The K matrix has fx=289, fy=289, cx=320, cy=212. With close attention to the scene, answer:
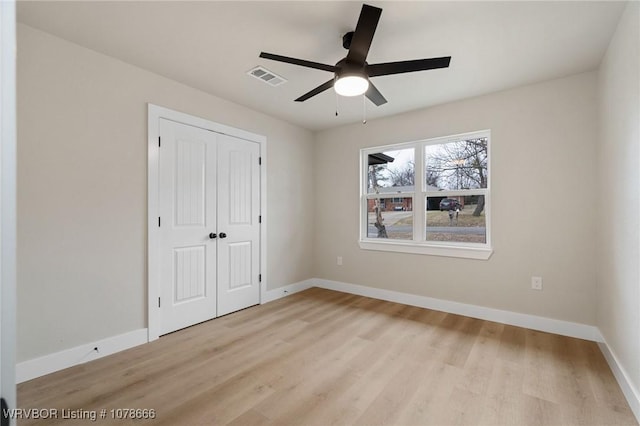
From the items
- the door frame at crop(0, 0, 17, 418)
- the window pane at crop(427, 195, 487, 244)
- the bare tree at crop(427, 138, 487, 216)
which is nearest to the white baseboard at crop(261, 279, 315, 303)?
the window pane at crop(427, 195, 487, 244)

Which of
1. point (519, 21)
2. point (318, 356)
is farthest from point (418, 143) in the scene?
point (318, 356)

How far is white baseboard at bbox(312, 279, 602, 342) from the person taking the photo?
9.20 ft

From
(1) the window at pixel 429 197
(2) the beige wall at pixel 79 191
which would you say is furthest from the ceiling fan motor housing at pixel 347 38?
(1) the window at pixel 429 197

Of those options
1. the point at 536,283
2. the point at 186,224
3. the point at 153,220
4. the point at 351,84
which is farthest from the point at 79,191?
the point at 536,283

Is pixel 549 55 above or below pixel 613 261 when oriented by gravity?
above

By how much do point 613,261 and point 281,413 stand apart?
2.70 meters

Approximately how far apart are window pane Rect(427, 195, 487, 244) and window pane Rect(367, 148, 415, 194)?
0.44 meters

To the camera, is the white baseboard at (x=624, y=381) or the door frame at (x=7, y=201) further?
the white baseboard at (x=624, y=381)

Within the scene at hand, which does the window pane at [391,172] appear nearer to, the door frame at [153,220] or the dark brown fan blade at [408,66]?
the dark brown fan blade at [408,66]

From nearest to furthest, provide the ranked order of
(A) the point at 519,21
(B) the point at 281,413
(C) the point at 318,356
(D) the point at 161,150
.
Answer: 1. (B) the point at 281,413
2. (A) the point at 519,21
3. (C) the point at 318,356
4. (D) the point at 161,150

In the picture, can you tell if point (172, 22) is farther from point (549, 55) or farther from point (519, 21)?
point (549, 55)

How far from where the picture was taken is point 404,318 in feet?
11.0

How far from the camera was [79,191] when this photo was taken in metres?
2.36

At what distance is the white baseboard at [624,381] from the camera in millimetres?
1745
